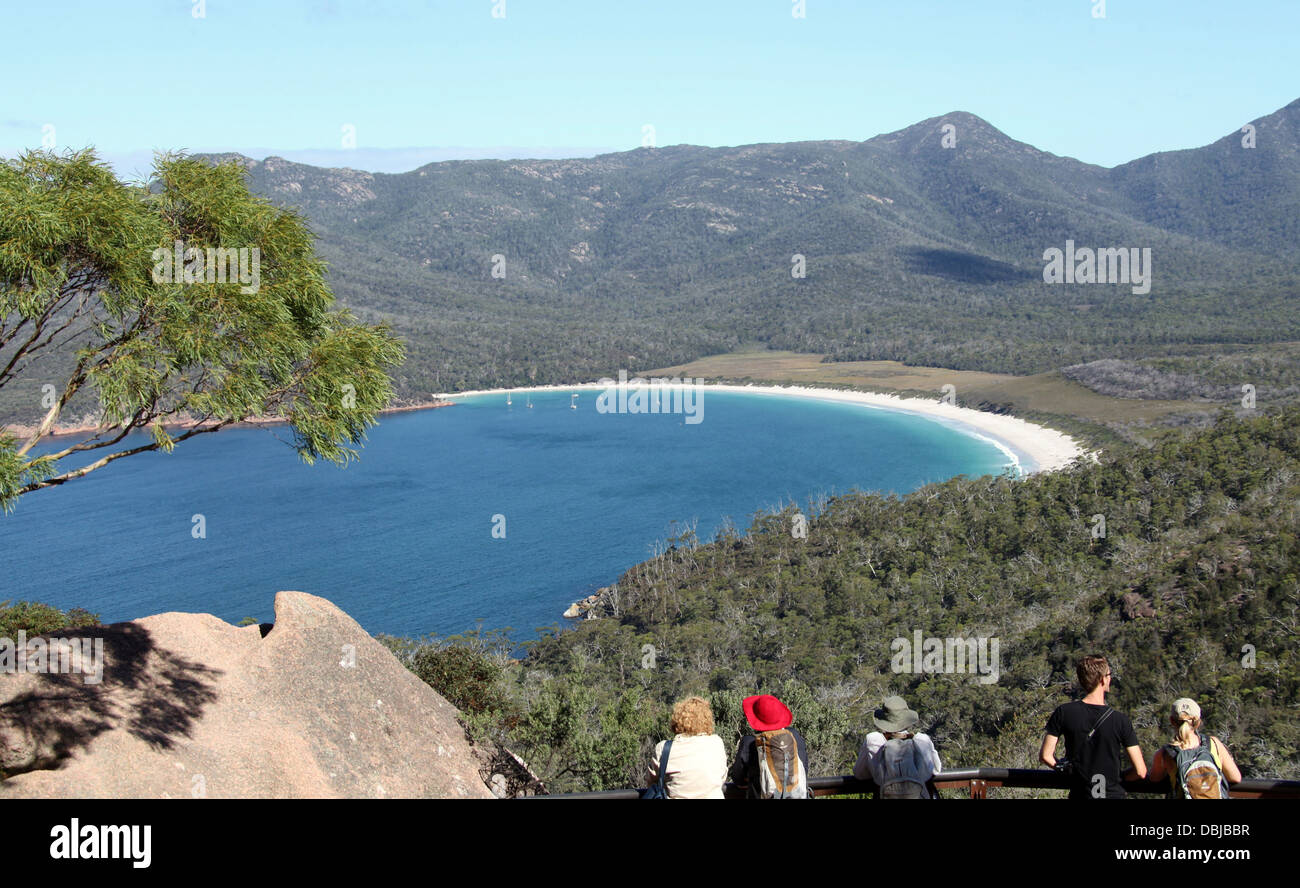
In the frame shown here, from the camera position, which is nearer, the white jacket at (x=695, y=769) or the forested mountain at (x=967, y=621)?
the white jacket at (x=695, y=769)

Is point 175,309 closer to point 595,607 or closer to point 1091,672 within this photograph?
point 1091,672

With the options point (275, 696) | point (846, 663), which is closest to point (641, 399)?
point (846, 663)

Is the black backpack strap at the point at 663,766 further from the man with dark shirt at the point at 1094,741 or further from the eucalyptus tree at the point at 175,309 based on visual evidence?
the eucalyptus tree at the point at 175,309

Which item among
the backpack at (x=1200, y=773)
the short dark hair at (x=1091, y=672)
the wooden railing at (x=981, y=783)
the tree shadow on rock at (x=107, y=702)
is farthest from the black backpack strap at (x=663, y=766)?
the tree shadow on rock at (x=107, y=702)

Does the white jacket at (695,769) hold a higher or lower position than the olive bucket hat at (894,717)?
lower

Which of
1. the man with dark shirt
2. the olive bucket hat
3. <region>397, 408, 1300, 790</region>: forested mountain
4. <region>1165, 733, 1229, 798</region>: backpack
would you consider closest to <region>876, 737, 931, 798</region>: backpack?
the olive bucket hat

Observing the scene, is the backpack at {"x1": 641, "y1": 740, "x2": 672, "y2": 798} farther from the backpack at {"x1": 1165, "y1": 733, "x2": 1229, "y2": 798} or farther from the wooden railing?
the backpack at {"x1": 1165, "y1": 733, "x2": 1229, "y2": 798}

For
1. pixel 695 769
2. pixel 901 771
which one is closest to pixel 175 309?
pixel 695 769

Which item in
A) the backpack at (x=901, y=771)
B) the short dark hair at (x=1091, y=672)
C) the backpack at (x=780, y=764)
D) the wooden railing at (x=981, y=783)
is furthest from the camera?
the short dark hair at (x=1091, y=672)
